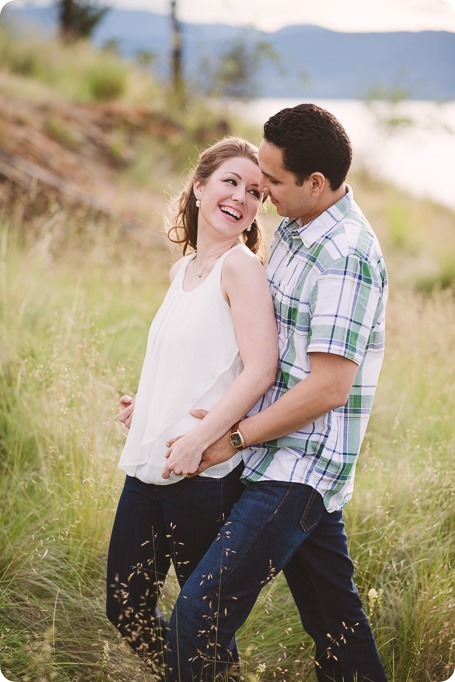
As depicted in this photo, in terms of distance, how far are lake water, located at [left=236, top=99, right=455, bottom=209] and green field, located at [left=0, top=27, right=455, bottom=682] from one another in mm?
9124

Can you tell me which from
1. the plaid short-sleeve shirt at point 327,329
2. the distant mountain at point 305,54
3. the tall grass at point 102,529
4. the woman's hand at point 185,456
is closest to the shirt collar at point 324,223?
the plaid short-sleeve shirt at point 327,329

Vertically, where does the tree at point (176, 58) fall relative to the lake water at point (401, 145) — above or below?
above

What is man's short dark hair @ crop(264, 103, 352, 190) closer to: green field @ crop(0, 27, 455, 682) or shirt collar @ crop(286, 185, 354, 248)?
shirt collar @ crop(286, 185, 354, 248)

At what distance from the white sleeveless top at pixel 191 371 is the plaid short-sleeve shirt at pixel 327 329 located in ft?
0.45

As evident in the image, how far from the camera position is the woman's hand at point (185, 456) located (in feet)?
6.82

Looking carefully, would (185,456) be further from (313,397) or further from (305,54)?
(305,54)

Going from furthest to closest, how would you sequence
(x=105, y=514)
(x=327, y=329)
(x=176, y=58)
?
(x=176, y=58), (x=105, y=514), (x=327, y=329)

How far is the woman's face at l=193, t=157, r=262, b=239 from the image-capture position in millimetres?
2350

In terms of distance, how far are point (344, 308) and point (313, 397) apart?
0.24 meters

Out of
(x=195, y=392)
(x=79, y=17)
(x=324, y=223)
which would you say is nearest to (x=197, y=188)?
(x=324, y=223)

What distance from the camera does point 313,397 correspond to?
197 centimetres

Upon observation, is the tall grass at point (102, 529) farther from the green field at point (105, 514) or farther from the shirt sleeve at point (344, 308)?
the shirt sleeve at point (344, 308)

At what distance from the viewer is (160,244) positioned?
777 centimetres

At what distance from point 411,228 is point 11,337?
24.0ft
